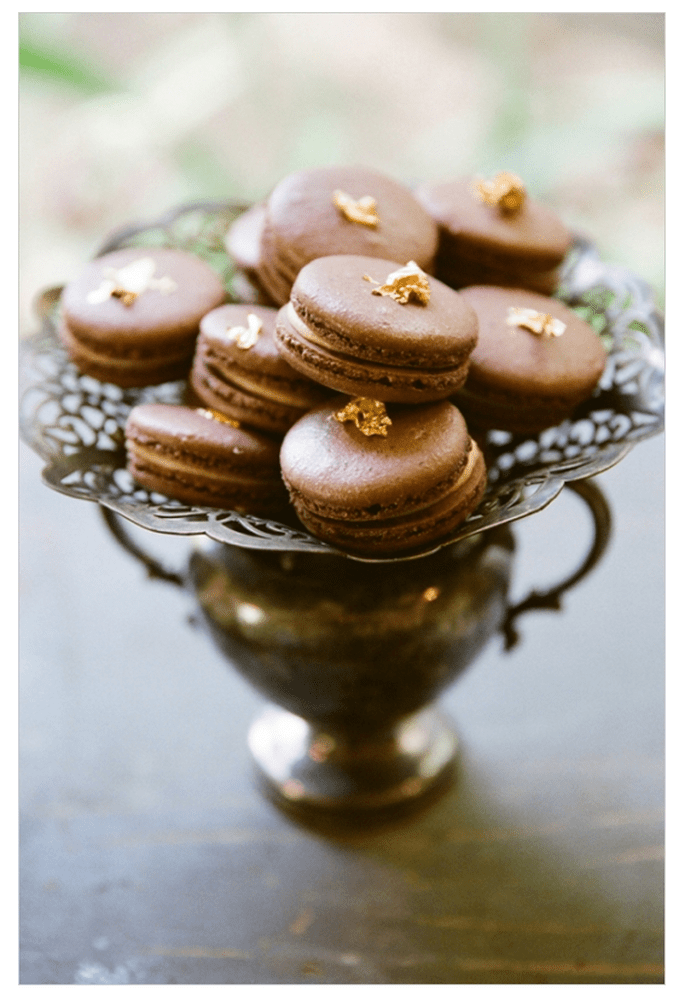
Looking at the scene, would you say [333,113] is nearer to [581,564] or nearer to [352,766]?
[581,564]

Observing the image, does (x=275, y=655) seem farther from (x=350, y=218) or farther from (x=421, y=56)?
(x=421, y=56)

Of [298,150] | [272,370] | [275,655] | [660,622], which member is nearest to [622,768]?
[660,622]

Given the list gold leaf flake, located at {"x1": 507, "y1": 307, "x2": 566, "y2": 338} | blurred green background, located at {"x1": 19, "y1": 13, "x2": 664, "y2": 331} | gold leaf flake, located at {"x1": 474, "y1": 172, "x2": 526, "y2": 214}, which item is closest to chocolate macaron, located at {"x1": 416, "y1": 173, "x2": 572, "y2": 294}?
gold leaf flake, located at {"x1": 474, "y1": 172, "x2": 526, "y2": 214}

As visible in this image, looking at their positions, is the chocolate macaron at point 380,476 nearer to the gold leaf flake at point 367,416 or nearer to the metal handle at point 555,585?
the gold leaf flake at point 367,416

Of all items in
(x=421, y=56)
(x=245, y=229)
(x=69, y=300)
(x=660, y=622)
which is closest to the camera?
(x=69, y=300)

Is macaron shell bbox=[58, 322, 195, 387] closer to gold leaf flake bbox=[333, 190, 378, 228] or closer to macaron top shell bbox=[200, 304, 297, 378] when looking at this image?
macaron top shell bbox=[200, 304, 297, 378]

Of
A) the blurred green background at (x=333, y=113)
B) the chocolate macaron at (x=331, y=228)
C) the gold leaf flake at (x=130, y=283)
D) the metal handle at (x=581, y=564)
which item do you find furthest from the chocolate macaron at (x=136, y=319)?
the blurred green background at (x=333, y=113)

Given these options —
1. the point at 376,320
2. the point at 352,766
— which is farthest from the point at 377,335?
the point at 352,766
